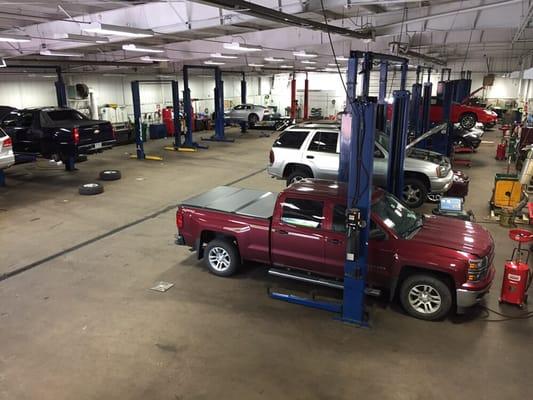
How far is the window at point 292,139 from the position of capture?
10281 mm

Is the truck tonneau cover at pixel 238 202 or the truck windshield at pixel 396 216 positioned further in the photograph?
the truck tonneau cover at pixel 238 202

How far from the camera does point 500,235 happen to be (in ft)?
26.8

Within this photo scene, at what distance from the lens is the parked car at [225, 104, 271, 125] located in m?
26.2

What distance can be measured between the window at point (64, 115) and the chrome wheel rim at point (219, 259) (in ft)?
30.4

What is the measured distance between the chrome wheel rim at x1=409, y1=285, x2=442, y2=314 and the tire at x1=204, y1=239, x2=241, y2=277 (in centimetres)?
251

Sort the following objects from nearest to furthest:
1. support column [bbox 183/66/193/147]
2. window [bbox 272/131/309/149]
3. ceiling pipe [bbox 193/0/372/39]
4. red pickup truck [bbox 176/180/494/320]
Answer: ceiling pipe [bbox 193/0/372/39] < red pickup truck [bbox 176/180/494/320] < window [bbox 272/131/309/149] < support column [bbox 183/66/193/147]

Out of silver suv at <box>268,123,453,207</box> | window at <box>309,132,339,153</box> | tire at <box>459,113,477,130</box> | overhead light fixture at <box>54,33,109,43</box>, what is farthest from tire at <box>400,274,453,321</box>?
tire at <box>459,113,477,130</box>

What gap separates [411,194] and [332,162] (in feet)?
6.51

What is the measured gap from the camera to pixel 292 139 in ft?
34.1

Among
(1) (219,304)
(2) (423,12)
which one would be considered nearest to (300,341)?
(1) (219,304)

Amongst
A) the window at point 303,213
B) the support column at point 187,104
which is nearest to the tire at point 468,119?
the support column at point 187,104

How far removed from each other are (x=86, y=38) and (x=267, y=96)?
90.0ft

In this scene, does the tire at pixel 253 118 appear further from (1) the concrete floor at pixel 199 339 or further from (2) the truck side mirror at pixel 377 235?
(2) the truck side mirror at pixel 377 235

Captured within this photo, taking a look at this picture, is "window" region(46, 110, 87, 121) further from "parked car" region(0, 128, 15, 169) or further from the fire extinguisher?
the fire extinguisher
